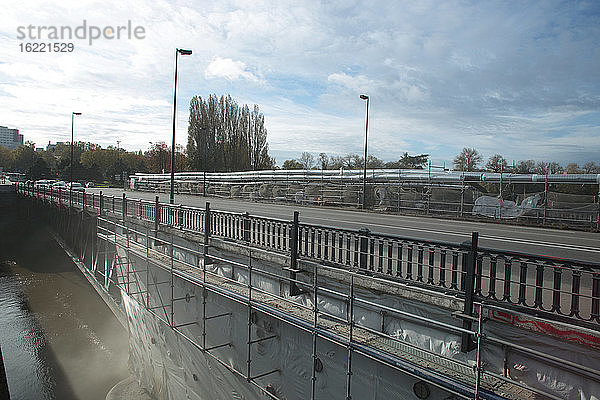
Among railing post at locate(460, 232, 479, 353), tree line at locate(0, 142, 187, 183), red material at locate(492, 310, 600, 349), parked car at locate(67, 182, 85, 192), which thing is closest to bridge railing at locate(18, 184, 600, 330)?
railing post at locate(460, 232, 479, 353)

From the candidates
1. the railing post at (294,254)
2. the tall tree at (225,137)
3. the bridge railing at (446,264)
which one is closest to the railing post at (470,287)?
the bridge railing at (446,264)

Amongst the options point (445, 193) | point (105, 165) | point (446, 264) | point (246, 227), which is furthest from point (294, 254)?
point (105, 165)

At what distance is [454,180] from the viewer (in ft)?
75.3

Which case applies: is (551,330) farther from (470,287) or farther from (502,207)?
(502,207)

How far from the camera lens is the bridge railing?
5121 mm

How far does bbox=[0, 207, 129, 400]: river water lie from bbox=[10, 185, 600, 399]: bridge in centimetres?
400

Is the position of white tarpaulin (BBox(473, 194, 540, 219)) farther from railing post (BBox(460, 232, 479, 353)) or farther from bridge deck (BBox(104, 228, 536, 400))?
railing post (BBox(460, 232, 479, 353))

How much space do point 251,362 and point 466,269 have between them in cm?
554

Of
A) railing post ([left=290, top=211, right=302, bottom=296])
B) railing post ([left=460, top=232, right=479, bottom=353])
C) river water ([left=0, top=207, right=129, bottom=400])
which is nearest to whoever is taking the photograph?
railing post ([left=460, top=232, right=479, bottom=353])

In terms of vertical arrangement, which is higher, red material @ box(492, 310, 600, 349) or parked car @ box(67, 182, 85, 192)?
parked car @ box(67, 182, 85, 192)

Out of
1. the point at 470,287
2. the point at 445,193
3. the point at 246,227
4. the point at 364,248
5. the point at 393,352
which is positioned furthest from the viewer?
the point at 445,193

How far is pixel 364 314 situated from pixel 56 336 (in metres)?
20.7

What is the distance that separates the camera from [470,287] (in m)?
5.52

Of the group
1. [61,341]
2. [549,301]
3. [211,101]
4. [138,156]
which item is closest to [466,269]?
[549,301]
